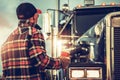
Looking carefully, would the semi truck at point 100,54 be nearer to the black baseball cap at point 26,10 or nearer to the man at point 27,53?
the man at point 27,53

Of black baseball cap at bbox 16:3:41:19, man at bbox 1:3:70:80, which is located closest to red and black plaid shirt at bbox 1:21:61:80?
man at bbox 1:3:70:80

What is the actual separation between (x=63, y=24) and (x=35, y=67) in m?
3.85

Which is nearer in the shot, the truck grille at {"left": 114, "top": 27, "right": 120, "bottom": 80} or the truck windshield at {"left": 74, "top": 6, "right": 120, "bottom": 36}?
the truck grille at {"left": 114, "top": 27, "right": 120, "bottom": 80}

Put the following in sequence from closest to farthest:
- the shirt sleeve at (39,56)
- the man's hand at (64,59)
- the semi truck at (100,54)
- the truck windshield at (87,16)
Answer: the shirt sleeve at (39,56), the man's hand at (64,59), the semi truck at (100,54), the truck windshield at (87,16)

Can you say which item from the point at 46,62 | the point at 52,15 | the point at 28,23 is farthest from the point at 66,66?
the point at 52,15

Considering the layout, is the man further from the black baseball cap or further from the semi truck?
the semi truck

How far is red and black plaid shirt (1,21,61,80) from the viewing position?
4.42 metres

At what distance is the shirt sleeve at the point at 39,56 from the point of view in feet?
14.4

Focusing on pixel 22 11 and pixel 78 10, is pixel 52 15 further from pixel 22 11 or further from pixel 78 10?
pixel 22 11

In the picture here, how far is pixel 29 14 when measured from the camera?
4598mm

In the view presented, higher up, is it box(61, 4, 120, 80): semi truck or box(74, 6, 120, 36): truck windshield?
box(74, 6, 120, 36): truck windshield

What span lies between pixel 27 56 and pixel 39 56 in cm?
18

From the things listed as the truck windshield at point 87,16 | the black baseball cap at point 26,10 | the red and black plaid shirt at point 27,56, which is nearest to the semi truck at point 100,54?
the red and black plaid shirt at point 27,56

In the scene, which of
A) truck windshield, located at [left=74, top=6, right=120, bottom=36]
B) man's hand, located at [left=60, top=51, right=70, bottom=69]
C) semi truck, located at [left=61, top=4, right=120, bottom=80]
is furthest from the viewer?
truck windshield, located at [left=74, top=6, right=120, bottom=36]
